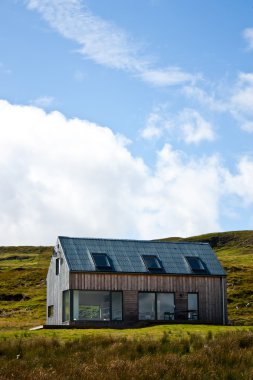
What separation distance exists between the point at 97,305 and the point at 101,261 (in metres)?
3.15

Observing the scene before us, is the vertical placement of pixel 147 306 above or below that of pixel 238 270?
below

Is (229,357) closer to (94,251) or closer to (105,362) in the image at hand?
(105,362)

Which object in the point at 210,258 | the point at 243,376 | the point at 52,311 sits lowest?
the point at 243,376

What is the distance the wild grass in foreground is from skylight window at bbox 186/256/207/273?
74.2 feet

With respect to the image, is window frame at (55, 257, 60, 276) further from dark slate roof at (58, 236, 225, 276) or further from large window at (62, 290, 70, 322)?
large window at (62, 290, 70, 322)

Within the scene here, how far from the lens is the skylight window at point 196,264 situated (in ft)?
175

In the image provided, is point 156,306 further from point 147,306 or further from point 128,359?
point 128,359

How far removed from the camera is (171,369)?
2389 centimetres

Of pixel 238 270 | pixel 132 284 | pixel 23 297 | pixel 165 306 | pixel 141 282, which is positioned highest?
pixel 238 270

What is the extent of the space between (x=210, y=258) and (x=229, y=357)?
94.5 feet

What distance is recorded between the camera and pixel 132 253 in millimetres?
53062

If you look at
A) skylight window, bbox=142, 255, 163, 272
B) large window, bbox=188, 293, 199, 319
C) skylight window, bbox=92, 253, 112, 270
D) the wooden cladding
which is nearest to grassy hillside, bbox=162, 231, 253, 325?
large window, bbox=188, 293, 199, 319

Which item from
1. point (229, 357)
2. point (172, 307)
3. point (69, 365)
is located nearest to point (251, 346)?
point (229, 357)

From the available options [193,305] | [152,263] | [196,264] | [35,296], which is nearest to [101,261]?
[152,263]
